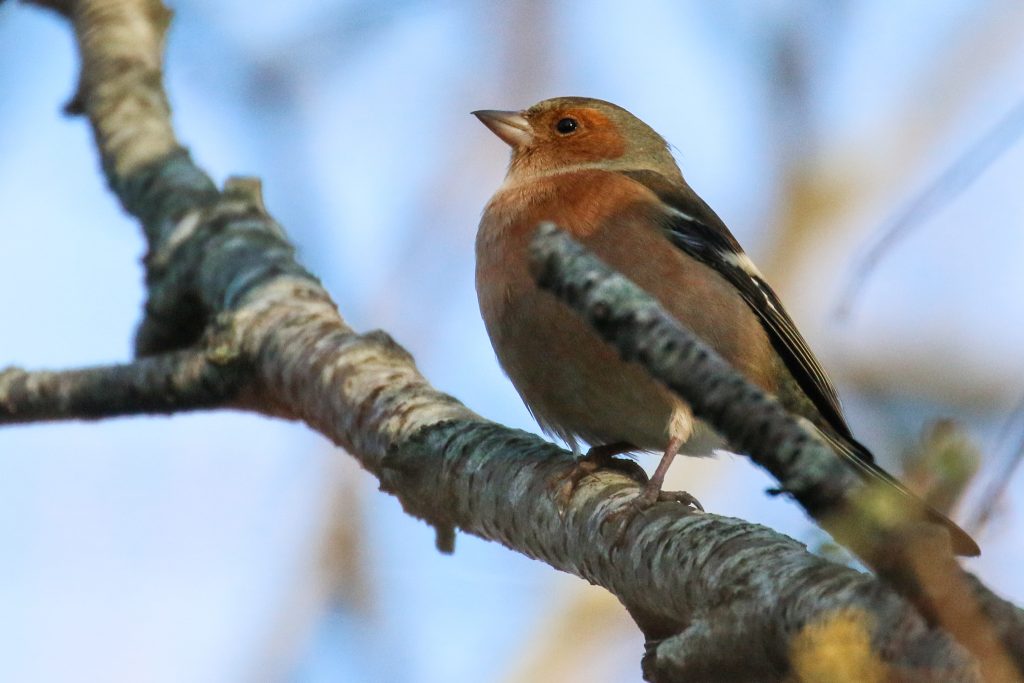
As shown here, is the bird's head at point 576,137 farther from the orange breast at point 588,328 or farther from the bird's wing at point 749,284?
the orange breast at point 588,328

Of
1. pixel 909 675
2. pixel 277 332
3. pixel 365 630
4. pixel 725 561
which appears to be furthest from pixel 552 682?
pixel 909 675

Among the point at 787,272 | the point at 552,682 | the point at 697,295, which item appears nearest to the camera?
the point at 697,295

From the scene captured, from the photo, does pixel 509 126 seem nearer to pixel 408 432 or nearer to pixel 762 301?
pixel 762 301

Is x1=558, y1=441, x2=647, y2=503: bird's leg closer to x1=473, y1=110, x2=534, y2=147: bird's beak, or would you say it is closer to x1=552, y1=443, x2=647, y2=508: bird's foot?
x1=552, y1=443, x2=647, y2=508: bird's foot

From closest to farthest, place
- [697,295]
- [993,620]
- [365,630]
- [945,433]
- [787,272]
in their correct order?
[993,620], [945,433], [697,295], [365,630], [787,272]

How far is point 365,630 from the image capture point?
5.47 m

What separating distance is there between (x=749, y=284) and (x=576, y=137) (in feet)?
5.26

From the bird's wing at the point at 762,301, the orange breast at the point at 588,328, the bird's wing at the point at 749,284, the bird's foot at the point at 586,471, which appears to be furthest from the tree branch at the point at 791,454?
the bird's wing at the point at 749,284

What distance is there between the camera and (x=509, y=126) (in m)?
6.72

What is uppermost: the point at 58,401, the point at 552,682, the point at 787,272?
the point at 787,272

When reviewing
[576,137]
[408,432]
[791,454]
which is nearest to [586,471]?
[408,432]

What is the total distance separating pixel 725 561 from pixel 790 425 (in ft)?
2.60

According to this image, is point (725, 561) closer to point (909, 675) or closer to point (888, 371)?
point (909, 675)

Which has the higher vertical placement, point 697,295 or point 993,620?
point 697,295
